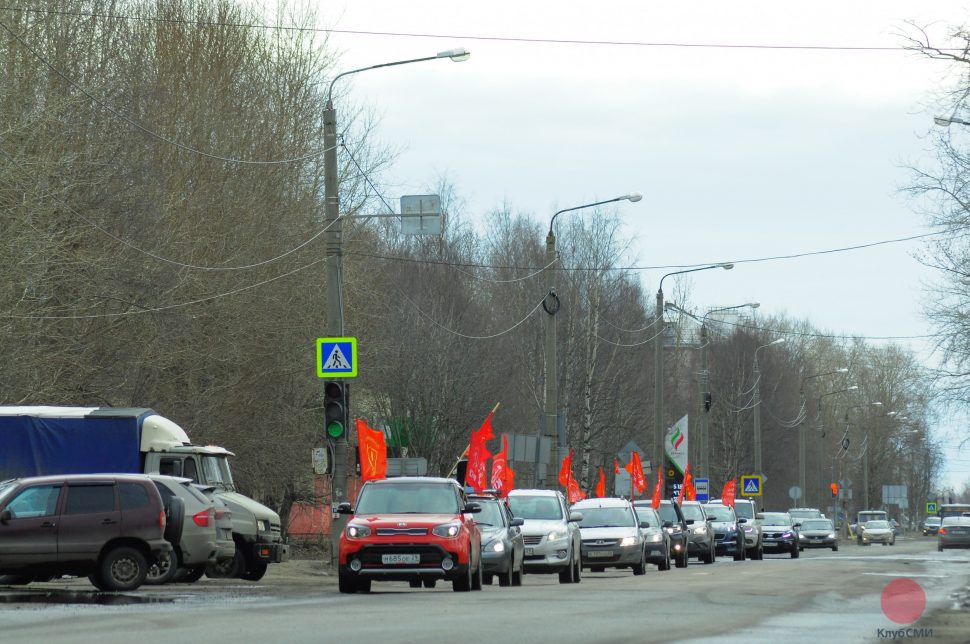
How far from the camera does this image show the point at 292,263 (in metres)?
40.8

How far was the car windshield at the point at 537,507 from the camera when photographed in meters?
29.6

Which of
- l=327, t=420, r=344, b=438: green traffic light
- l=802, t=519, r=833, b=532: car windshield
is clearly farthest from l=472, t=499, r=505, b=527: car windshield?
l=802, t=519, r=833, b=532: car windshield

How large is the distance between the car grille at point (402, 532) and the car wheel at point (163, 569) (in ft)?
9.29

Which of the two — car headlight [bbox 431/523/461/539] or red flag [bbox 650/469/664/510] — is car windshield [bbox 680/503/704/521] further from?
car headlight [bbox 431/523/461/539]

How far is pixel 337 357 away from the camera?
2711 cm

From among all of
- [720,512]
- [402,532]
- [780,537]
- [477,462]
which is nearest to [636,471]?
[720,512]

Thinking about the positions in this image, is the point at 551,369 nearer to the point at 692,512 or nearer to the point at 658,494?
the point at 692,512

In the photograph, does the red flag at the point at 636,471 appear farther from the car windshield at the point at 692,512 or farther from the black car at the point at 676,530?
the black car at the point at 676,530

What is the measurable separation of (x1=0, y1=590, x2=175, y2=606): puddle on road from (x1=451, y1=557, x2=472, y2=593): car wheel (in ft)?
14.2

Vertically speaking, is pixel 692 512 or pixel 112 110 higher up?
pixel 112 110

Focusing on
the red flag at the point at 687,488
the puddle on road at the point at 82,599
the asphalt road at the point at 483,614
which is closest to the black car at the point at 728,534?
the red flag at the point at 687,488

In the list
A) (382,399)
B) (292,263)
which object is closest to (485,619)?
(292,263)

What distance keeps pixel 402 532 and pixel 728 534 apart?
2887 centimetres

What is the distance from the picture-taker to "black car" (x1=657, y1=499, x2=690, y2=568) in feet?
131
